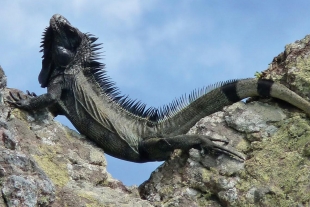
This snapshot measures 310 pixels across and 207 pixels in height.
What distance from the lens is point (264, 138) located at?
298 inches

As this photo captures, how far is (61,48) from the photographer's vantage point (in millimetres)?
8766

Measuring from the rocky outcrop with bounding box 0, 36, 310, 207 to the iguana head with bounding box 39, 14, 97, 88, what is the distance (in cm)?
104

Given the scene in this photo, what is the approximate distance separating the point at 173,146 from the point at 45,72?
2092 millimetres

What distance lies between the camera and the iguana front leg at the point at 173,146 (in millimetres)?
7446

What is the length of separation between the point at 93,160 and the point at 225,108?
5.61ft

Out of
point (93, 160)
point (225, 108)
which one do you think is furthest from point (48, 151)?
point (225, 108)

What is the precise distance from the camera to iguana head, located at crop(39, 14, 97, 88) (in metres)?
8.73

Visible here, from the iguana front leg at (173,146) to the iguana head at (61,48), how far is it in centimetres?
145

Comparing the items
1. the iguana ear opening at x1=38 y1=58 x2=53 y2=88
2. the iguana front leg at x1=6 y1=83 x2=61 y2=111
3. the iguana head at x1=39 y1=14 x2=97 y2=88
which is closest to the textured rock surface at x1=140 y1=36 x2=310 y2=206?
the iguana front leg at x1=6 y1=83 x2=61 y2=111

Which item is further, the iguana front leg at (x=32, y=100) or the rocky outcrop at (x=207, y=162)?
the iguana front leg at (x=32, y=100)

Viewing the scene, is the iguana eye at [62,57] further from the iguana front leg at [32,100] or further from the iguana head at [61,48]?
the iguana front leg at [32,100]

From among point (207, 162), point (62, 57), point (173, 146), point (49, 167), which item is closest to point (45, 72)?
point (62, 57)

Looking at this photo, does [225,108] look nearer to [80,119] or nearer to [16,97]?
[80,119]

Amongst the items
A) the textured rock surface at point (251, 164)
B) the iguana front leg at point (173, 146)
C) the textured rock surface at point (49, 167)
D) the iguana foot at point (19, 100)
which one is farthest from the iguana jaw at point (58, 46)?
the textured rock surface at point (251, 164)
